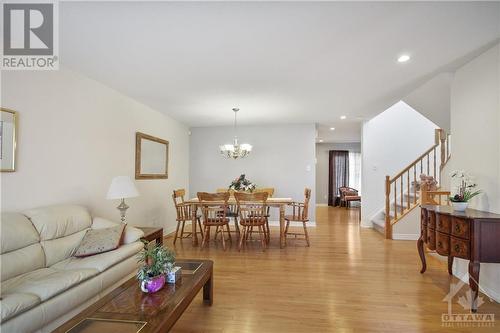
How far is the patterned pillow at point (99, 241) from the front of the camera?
2.45m

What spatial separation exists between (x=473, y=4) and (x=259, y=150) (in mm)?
4751

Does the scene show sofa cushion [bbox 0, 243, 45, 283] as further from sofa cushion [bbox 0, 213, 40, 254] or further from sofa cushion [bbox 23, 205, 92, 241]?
sofa cushion [bbox 23, 205, 92, 241]

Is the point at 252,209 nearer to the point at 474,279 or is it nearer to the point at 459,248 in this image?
the point at 459,248

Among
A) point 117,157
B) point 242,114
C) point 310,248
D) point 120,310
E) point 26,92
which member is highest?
point 242,114

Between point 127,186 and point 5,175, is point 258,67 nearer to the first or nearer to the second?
point 127,186

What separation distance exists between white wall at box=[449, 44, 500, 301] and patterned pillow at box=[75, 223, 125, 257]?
3.77m

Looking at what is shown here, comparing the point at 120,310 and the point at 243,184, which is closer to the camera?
the point at 120,310

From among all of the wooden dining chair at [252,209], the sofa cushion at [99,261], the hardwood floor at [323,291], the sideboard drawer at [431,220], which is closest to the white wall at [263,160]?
the wooden dining chair at [252,209]

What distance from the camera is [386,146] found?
19.5 ft

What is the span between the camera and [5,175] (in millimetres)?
2273

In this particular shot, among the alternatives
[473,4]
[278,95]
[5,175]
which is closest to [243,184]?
[278,95]

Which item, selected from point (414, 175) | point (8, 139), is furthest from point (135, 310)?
point (414, 175)

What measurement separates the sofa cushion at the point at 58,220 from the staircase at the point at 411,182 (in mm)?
4951

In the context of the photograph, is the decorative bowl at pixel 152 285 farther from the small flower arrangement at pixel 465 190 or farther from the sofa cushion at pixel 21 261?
the small flower arrangement at pixel 465 190
